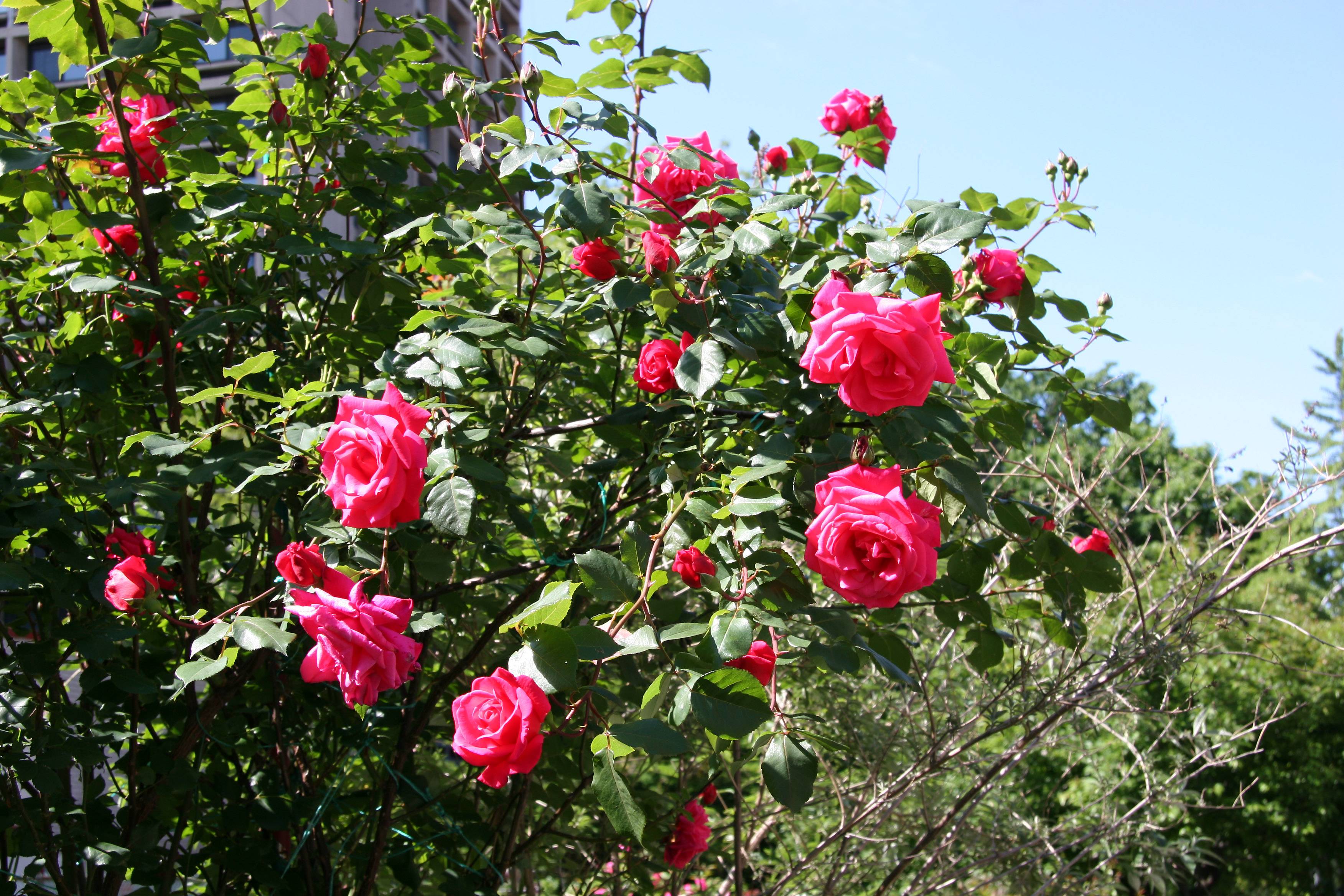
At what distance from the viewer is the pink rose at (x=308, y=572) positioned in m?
1.12

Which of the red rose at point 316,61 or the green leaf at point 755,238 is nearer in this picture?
the green leaf at point 755,238

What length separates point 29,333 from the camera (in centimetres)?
158

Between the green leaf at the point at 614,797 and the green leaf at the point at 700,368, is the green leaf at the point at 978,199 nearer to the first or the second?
the green leaf at the point at 700,368

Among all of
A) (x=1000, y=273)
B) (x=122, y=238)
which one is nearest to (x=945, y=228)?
(x=1000, y=273)

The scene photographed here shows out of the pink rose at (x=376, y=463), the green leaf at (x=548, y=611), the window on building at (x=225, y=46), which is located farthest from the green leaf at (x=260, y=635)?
the window on building at (x=225, y=46)

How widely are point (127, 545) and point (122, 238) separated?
0.57m

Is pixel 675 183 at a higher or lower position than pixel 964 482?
higher

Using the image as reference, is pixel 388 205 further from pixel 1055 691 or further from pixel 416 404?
pixel 1055 691

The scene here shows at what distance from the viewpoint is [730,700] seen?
3.18 ft

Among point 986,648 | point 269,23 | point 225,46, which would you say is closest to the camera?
point 986,648

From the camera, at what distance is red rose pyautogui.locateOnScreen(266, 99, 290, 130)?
1609mm

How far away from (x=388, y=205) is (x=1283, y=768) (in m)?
8.19

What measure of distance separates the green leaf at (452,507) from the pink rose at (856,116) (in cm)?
111

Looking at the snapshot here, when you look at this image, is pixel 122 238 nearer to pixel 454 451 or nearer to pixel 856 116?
pixel 454 451
